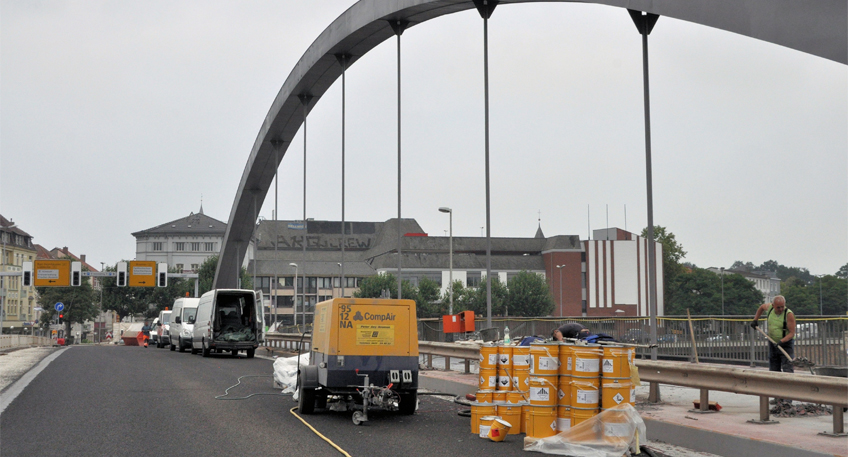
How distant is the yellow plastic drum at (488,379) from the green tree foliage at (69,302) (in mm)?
97444

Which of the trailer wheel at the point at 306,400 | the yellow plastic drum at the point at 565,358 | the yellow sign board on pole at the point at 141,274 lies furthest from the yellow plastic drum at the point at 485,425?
the yellow sign board on pole at the point at 141,274

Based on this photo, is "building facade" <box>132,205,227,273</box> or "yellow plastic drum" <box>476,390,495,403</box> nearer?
"yellow plastic drum" <box>476,390,495,403</box>

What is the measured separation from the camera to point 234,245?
63.2 metres

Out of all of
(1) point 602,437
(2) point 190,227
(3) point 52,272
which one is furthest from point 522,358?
(2) point 190,227

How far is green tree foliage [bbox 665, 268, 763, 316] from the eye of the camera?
252ft

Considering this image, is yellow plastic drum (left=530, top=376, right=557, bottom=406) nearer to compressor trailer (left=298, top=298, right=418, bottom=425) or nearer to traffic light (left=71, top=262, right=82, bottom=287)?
compressor trailer (left=298, top=298, right=418, bottom=425)

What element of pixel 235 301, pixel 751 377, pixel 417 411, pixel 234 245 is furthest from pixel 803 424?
pixel 234 245

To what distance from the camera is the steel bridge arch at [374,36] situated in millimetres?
10705

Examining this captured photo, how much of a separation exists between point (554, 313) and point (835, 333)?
88.4 m

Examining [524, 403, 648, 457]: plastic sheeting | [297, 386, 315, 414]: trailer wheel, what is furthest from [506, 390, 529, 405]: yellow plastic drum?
[297, 386, 315, 414]: trailer wheel

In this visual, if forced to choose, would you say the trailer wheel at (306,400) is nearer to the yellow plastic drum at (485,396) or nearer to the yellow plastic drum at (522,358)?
the yellow plastic drum at (485,396)

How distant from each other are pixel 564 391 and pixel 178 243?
137 m

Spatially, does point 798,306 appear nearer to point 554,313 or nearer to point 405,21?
point 405,21

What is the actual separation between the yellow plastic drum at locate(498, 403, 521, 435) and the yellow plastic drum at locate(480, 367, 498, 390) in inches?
17.2
